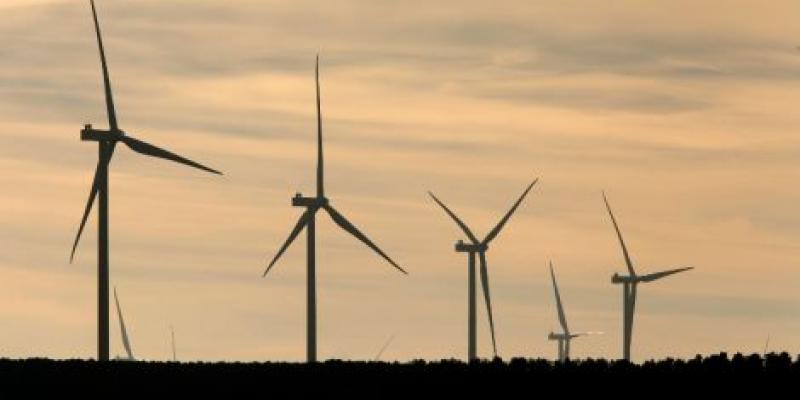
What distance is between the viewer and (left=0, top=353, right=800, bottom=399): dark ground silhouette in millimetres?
74562

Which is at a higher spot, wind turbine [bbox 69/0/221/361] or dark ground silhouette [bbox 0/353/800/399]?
wind turbine [bbox 69/0/221/361]

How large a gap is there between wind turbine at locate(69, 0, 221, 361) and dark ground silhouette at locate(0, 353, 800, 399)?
500 centimetres

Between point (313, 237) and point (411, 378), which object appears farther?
point (313, 237)

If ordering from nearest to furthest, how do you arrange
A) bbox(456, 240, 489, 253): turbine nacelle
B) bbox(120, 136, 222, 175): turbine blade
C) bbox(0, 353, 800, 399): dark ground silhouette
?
bbox(0, 353, 800, 399): dark ground silhouette < bbox(120, 136, 222, 175): turbine blade < bbox(456, 240, 489, 253): turbine nacelle

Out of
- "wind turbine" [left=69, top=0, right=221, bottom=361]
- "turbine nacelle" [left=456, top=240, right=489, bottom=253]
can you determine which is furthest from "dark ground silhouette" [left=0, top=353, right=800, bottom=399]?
"turbine nacelle" [left=456, top=240, right=489, bottom=253]

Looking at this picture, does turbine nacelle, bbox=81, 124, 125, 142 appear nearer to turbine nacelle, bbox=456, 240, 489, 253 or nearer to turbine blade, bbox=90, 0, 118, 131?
turbine blade, bbox=90, 0, 118, 131

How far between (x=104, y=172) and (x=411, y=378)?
95.4 feet

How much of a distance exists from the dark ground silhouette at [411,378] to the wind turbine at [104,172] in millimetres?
5004

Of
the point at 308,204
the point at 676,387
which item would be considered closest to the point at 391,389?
the point at 676,387

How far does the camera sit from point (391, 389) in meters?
95.2

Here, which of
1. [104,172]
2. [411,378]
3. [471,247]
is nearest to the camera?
[411,378]

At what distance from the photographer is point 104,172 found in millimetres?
119188

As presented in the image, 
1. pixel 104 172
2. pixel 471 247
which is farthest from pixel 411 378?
pixel 471 247

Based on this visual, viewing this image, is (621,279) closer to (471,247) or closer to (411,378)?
(471,247)
